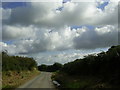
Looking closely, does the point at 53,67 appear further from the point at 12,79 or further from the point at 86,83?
the point at 86,83

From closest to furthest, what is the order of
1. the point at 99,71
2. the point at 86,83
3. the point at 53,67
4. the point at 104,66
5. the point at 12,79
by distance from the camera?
1. the point at 86,83
2. the point at 104,66
3. the point at 99,71
4. the point at 12,79
5. the point at 53,67

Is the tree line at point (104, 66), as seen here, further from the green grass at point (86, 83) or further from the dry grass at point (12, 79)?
the dry grass at point (12, 79)

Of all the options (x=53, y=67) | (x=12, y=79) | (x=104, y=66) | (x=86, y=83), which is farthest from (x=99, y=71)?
(x=53, y=67)

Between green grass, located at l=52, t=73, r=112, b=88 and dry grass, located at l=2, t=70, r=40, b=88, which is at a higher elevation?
dry grass, located at l=2, t=70, r=40, b=88

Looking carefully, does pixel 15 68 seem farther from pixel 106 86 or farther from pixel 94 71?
pixel 106 86

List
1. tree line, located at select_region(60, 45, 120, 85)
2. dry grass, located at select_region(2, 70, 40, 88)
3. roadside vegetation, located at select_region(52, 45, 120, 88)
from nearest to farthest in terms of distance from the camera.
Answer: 1. roadside vegetation, located at select_region(52, 45, 120, 88)
2. tree line, located at select_region(60, 45, 120, 85)
3. dry grass, located at select_region(2, 70, 40, 88)

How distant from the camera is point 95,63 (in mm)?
38938

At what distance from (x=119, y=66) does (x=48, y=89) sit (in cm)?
819

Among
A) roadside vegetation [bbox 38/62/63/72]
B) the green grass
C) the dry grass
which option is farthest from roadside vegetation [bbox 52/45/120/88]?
roadside vegetation [bbox 38/62/63/72]

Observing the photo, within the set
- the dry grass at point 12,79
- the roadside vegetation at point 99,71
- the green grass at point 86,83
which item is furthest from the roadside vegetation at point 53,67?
the green grass at point 86,83

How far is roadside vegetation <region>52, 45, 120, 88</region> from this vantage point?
82.6ft

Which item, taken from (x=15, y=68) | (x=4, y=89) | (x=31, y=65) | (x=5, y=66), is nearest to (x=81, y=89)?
(x=4, y=89)

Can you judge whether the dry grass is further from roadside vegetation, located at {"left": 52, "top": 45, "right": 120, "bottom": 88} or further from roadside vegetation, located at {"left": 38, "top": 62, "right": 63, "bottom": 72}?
roadside vegetation, located at {"left": 38, "top": 62, "right": 63, "bottom": 72}

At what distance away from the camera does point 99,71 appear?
36.2 meters
